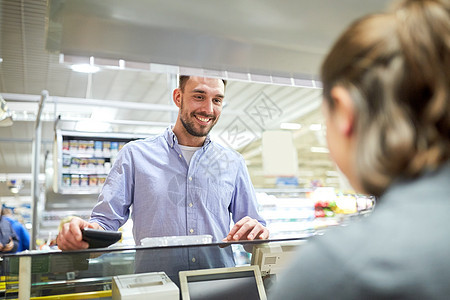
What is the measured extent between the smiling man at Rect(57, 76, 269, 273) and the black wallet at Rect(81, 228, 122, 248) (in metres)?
0.59

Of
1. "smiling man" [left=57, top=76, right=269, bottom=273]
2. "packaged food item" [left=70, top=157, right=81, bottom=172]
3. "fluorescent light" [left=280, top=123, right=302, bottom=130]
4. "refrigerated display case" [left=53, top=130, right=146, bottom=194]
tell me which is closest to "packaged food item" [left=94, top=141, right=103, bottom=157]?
"refrigerated display case" [left=53, top=130, right=146, bottom=194]

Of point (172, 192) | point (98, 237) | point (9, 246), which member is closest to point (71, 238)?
point (98, 237)

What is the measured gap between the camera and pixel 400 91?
570 millimetres

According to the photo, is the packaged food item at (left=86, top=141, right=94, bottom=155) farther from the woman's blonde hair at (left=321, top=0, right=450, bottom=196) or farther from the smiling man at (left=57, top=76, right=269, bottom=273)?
the woman's blonde hair at (left=321, top=0, right=450, bottom=196)

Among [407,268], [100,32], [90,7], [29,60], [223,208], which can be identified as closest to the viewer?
[407,268]

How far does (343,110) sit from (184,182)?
4.90ft

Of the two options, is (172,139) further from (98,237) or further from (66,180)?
(66,180)

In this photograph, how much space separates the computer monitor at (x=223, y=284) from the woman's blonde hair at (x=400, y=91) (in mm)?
789

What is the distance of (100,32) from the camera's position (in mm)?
1105

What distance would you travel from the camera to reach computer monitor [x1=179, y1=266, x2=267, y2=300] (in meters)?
1.25

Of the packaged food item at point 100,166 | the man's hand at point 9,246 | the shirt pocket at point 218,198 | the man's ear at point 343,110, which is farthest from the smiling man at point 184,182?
the man's hand at point 9,246

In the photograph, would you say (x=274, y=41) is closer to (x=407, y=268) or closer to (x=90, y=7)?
(x=90, y=7)

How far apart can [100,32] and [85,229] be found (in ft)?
1.86

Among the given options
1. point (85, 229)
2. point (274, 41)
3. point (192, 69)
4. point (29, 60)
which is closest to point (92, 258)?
point (85, 229)
